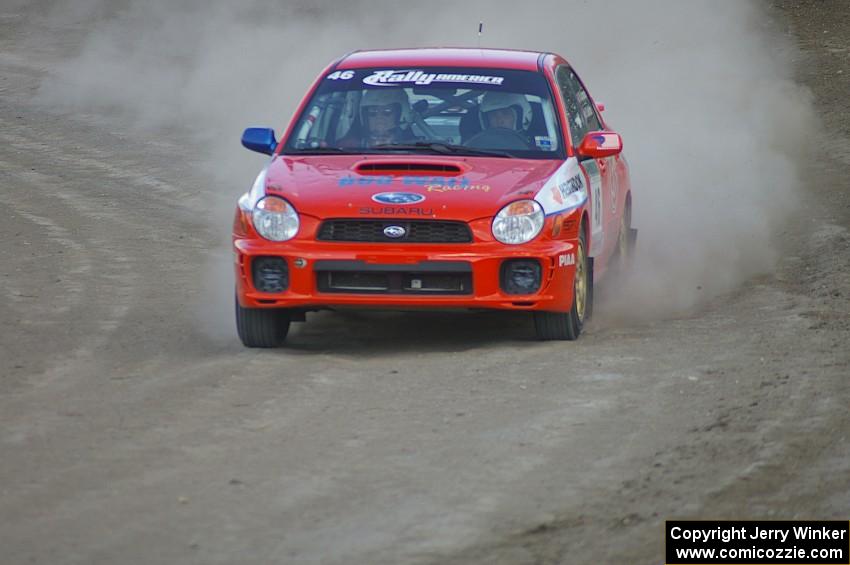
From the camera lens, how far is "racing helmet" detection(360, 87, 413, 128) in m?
9.73

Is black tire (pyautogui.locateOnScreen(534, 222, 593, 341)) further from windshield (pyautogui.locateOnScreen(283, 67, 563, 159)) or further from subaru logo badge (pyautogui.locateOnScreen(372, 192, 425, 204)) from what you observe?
subaru logo badge (pyautogui.locateOnScreen(372, 192, 425, 204))

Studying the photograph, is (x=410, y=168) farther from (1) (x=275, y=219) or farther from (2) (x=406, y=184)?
(1) (x=275, y=219)

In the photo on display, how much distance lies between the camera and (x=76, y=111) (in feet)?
69.4

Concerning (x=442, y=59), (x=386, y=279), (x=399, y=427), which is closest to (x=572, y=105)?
(x=442, y=59)

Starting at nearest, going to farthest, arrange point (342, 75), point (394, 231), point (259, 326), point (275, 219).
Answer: point (394, 231)
point (275, 219)
point (259, 326)
point (342, 75)

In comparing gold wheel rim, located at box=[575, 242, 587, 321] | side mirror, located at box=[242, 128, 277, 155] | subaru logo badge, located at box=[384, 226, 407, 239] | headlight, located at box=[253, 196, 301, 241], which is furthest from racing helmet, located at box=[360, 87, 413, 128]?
gold wheel rim, located at box=[575, 242, 587, 321]

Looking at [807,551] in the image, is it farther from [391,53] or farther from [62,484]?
[391,53]

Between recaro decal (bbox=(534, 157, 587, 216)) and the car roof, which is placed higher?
the car roof

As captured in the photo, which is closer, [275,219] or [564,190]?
[275,219]

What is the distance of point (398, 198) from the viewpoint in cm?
880

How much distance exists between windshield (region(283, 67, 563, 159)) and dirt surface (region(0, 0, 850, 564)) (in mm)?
1066

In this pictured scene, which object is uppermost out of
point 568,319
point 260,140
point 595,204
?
point 260,140

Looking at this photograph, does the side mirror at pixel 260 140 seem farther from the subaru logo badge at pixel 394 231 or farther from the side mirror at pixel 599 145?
the side mirror at pixel 599 145

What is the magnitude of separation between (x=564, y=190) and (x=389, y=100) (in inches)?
49.5
